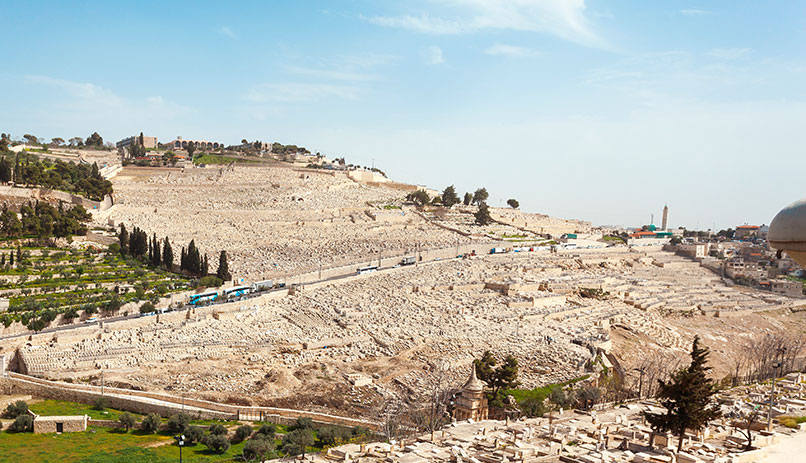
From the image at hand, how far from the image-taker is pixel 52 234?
3766cm

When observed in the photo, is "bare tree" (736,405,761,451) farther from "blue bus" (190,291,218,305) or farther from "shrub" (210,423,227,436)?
"blue bus" (190,291,218,305)

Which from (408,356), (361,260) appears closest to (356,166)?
(361,260)

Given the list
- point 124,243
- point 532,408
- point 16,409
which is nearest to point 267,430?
point 16,409

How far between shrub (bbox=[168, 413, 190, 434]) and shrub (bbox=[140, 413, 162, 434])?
349 mm

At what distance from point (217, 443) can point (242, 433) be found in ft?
3.31

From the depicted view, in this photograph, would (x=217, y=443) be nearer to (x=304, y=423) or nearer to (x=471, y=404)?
(x=304, y=423)

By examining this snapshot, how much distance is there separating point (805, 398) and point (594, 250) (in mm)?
34794

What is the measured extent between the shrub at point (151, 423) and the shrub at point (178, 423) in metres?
0.35

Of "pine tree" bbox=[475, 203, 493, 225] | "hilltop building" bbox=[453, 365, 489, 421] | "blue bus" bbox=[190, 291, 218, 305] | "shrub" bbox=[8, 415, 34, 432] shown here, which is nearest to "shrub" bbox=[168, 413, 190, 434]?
"shrub" bbox=[8, 415, 34, 432]

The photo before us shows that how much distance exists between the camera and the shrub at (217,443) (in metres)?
18.3

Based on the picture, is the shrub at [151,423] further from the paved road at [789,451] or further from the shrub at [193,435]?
the paved road at [789,451]

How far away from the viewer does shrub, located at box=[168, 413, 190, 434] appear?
63.9 feet

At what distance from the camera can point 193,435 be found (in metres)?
18.9

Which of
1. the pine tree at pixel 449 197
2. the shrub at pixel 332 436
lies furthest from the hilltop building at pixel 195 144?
the shrub at pixel 332 436
